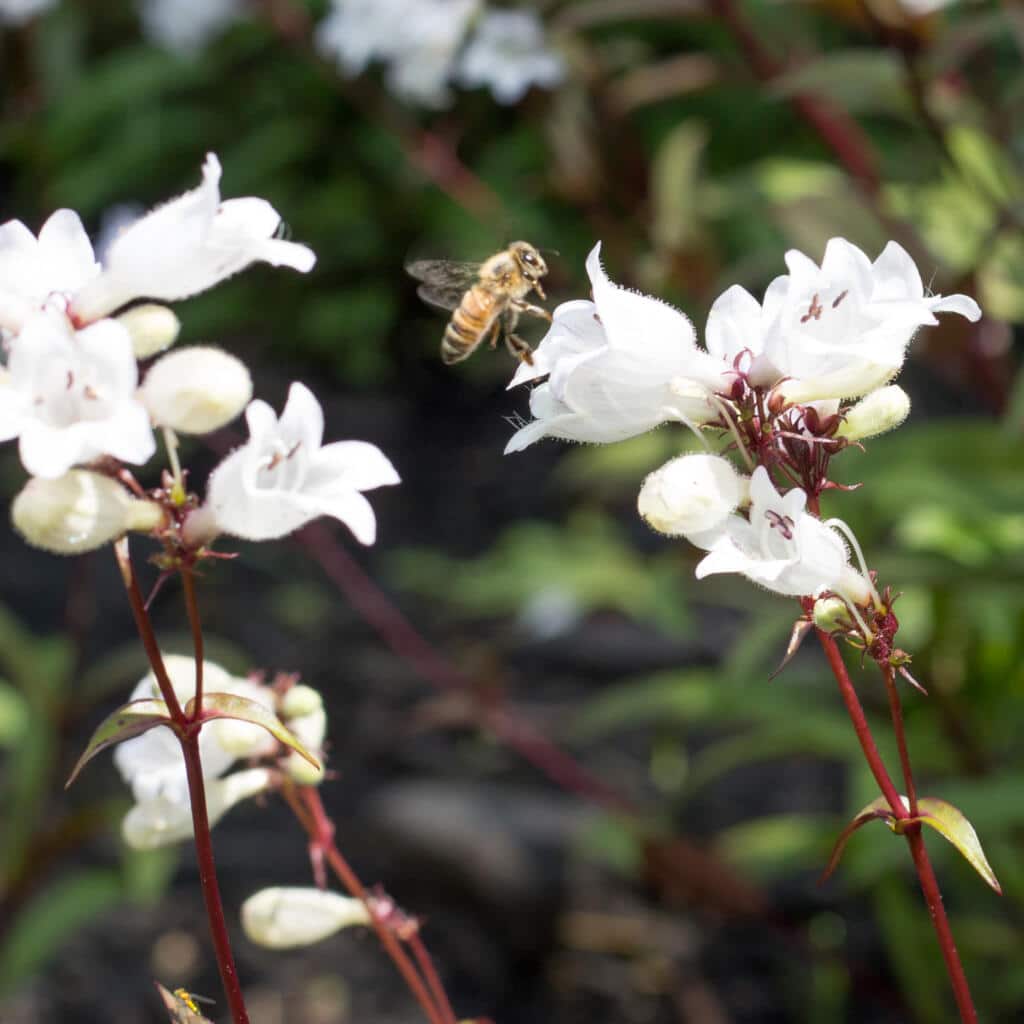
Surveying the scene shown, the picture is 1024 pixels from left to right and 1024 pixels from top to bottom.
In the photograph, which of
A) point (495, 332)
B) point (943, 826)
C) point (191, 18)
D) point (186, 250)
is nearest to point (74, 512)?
point (186, 250)

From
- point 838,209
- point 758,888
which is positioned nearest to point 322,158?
point 838,209

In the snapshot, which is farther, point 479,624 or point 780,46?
point 479,624

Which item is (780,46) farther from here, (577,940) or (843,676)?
(843,676)

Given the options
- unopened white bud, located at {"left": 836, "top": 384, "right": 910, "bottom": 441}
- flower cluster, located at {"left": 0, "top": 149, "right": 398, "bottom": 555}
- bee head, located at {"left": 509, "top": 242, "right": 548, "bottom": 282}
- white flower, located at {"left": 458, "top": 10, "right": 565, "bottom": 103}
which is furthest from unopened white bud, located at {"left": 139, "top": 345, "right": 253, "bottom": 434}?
white flower, located at {"left": 458, "top": 10, "right": 565, "bottom": 103}

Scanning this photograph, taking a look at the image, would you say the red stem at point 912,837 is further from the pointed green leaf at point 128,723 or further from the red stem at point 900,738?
the pointed green leaf at point 128,723

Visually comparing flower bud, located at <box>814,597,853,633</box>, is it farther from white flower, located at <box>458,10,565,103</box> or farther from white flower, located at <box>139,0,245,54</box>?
white flower, located at <box>139,0,245,54</box>

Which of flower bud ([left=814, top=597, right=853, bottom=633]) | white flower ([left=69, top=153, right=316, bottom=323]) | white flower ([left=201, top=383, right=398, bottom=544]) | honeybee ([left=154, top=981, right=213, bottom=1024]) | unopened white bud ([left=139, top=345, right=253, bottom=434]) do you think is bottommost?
honeybee ([left=154, top=981, right=213, bottom=1024])

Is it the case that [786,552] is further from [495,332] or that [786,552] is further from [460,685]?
[460,685]
